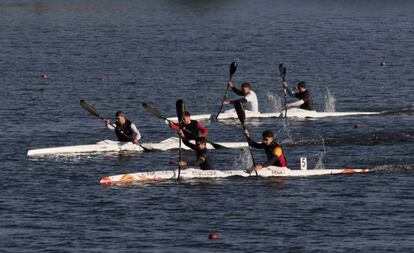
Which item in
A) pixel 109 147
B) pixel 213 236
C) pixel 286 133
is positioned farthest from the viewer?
pixel 286 133

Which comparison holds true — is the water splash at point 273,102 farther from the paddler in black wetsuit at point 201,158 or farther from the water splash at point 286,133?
the paddler in black wetsuit at point 201,158

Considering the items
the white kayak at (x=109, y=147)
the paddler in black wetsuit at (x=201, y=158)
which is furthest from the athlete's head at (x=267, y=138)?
the white kayak at (x=109, y=147)

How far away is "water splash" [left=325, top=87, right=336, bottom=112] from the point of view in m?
66.6

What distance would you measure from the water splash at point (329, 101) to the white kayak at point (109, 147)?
1221cm

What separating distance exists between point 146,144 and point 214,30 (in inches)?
2213

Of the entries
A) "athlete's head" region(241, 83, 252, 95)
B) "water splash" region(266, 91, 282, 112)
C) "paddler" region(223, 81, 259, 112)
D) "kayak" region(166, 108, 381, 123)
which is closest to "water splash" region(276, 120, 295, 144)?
"kayak" region(166, 108, 381, 123)

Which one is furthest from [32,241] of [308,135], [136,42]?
[136,42]

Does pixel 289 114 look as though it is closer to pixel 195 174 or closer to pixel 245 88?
pixel 245 88

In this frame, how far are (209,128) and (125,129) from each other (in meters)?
7.36

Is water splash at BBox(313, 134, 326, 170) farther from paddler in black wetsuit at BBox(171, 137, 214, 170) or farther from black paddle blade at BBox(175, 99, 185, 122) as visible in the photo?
black paddle blade at BBox(175, 99, 185, 122)

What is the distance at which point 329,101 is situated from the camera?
225 ft

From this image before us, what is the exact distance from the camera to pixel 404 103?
222 ft

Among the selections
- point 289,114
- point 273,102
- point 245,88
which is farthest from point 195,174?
point 273,102

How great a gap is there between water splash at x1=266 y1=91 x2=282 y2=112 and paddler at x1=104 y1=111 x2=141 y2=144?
577 inches
